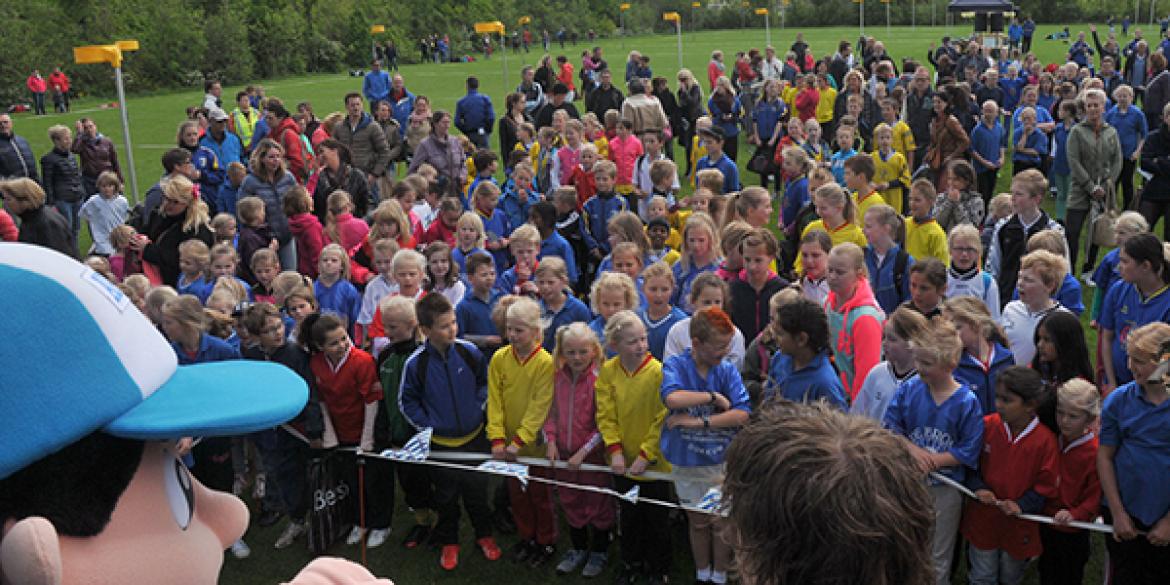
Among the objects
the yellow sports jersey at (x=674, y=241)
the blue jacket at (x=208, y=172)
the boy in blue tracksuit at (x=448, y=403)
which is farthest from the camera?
the blue jacket at (x=208, y=172)

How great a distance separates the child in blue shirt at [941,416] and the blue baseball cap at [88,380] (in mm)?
3521

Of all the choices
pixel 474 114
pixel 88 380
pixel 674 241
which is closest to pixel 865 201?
pixel 674 241

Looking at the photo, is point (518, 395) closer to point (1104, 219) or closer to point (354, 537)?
point (354, 537)

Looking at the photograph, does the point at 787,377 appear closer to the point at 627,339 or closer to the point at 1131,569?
the point at 627,339

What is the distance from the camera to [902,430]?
5.09 metres

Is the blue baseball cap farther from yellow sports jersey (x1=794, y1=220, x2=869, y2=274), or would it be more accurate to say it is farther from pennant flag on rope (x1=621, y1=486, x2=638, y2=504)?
yellow sports jersey (x1=794, y1=220, x2=869, y2=274)

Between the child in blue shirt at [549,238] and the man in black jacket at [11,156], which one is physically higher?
the man in black jacket at [11,156]

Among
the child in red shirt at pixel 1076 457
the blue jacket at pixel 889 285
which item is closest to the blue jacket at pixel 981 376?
the child in red shirt at pixel 1076 457

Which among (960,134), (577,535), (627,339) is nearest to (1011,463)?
(627,339)

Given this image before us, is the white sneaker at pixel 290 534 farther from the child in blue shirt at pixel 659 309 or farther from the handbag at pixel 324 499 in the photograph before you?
the child in blue shirt at pixel 659 309

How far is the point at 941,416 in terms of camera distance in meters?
4.92

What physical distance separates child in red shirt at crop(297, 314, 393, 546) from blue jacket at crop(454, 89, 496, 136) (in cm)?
1043

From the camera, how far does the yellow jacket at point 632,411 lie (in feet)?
18.4

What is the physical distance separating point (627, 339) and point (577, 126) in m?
6.81
